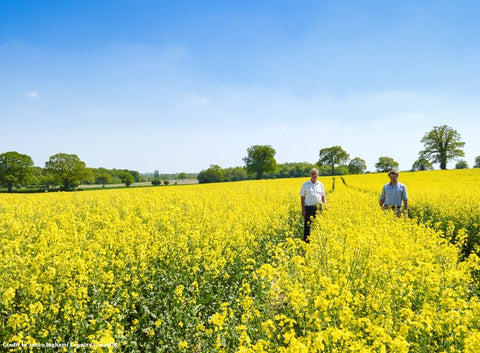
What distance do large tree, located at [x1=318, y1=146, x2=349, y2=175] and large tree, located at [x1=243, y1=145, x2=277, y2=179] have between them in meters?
19.4

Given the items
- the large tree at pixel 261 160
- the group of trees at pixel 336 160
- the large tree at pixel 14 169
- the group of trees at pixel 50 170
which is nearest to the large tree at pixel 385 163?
the group of trees at pixel 336 160

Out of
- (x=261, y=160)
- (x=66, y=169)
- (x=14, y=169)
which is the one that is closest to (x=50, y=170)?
(x=66, y=169)

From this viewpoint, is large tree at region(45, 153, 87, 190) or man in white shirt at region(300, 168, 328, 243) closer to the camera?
man in white shirt at region(300, 168, 328, 243)

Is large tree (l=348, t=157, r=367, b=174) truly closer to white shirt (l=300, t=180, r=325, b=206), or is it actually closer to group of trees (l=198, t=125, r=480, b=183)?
group of trees (l=198, t=125, r=480, b=183)

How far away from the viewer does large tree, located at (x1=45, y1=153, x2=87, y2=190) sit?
58062mm

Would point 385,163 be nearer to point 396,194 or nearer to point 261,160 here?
point 261,160

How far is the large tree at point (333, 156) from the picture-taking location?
8706 centimetres

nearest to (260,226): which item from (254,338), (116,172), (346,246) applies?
(346,246)

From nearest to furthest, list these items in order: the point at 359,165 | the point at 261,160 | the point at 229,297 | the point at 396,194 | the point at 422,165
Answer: the point at 229,297, the point at 396,194, the point at 261,160, the point at 422,165, the point at 359,165

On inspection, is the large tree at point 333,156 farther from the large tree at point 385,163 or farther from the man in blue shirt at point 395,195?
the man in blue shirt at point 395,195

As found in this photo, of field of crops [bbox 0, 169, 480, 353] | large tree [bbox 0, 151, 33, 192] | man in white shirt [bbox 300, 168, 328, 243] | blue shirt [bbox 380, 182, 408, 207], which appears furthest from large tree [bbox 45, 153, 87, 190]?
blue shirt [bbox 380, 182, 408, 207]

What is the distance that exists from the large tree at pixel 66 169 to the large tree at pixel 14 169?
6.50m

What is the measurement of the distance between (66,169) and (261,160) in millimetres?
46399

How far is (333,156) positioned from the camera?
87812 millimetres
